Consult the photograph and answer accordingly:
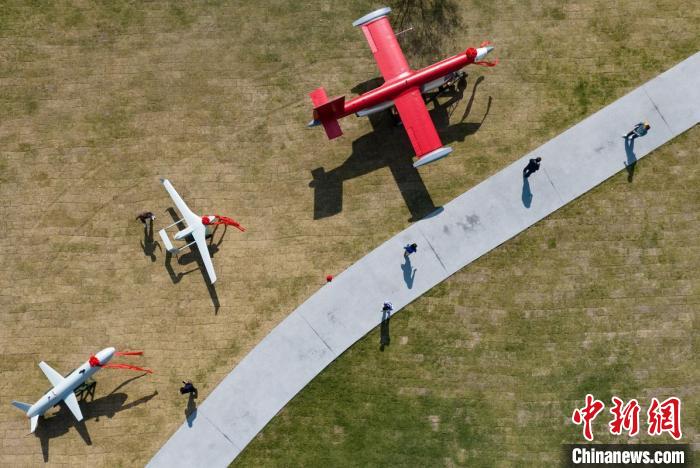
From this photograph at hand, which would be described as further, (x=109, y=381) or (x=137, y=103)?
Result: (x=137, y=103)

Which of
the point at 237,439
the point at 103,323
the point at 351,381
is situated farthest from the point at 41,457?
the point at 351,381

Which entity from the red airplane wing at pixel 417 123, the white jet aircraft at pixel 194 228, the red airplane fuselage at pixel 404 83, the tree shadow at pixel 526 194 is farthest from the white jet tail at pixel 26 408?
the tree shadow at pixel 526 194

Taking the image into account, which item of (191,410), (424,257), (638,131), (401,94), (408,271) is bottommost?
(191,410)

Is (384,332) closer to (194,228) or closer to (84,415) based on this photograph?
(194,228)

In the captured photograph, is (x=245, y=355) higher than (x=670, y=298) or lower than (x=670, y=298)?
higher

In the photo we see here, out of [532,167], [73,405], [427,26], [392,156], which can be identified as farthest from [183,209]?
[532,167]

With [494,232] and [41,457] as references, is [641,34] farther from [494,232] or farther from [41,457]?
[41,457]

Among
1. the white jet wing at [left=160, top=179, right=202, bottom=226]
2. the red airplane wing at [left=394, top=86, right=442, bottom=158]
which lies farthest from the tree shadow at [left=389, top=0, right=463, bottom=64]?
the white jet wing at [left=160, top=179, right=202, bottom=226]
